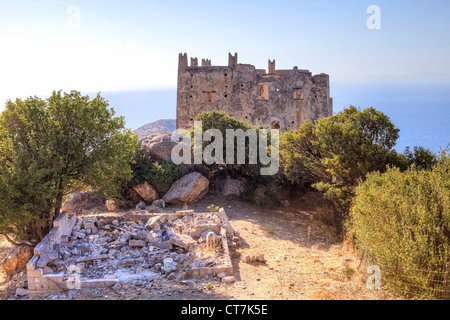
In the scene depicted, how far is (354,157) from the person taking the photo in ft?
56.9

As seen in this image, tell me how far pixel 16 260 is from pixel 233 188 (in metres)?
11.6

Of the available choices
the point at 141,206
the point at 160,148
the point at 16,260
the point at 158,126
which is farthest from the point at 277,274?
the point at 158,126

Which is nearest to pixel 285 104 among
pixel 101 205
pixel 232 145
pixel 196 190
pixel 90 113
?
pixel 232 145

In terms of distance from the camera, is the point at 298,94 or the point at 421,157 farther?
the point at 298,94

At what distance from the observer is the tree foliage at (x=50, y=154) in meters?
14.4

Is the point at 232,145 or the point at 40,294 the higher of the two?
the point at 232,145

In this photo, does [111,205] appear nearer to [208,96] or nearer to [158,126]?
[208,96]

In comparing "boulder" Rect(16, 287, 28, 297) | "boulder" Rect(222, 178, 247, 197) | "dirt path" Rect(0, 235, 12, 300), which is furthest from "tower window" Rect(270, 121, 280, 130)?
"boulder" Rect(16, 287, 28, 297)

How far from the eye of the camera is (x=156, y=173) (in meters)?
23.2

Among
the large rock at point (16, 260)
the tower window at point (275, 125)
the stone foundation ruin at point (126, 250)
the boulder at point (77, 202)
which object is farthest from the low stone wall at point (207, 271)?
the tower window at point (275, 125)

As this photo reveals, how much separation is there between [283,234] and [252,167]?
235 inches

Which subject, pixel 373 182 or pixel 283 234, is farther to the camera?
pixel 283 234

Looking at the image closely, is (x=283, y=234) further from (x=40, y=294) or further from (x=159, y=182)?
(x=40, y=294)

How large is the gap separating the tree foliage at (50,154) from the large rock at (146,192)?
5674mm
